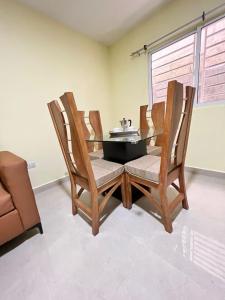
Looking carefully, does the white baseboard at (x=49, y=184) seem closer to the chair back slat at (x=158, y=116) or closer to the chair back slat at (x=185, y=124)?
the chair back slat at (x=158, y=116)

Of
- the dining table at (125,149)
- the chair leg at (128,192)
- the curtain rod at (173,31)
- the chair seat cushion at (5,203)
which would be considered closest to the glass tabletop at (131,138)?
the dining table at (125,149)

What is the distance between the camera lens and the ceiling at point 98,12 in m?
1.80

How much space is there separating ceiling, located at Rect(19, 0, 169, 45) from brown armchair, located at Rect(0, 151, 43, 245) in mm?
1984

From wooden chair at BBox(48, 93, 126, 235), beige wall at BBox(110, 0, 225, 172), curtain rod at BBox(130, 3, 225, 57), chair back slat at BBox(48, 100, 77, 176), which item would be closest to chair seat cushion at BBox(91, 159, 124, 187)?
wooden chair at BBox(48, 93, 126, 235)

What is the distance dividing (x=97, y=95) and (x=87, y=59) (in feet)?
1.95

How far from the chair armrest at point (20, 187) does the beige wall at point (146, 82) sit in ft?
6.87

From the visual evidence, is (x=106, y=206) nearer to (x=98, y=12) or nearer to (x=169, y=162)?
(x=169, y=162)

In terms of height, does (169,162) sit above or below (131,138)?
below

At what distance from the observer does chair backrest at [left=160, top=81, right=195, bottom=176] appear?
3.01ft

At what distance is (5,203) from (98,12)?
2.47 m

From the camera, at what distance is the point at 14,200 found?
42.1 inches

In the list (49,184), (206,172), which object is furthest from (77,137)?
(206,172)

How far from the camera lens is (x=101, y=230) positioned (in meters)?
1.26

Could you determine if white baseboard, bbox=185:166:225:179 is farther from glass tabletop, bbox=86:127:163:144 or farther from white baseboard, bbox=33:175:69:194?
white baseboard, bbox=33:175:69:194
